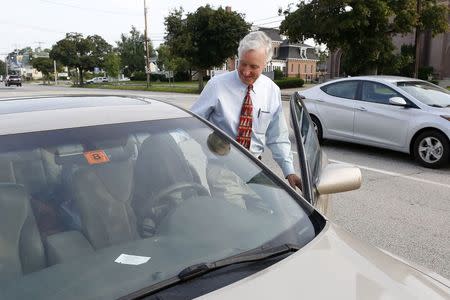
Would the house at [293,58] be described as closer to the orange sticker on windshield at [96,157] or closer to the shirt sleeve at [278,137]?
the shirt sleeve at [278,137]

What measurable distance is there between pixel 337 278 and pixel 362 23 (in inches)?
904

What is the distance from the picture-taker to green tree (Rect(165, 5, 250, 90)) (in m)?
33.4

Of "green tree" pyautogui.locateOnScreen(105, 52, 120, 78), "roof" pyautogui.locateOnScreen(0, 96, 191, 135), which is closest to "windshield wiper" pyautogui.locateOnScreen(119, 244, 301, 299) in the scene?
"roof" pyautogui.locateOnScreen(0, 96, 191, 135)

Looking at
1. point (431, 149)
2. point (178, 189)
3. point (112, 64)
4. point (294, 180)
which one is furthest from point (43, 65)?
point (178, 189)

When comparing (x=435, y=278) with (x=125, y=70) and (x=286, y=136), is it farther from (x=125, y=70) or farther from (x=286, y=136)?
(x=125, y=70)

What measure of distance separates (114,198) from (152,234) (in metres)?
0.23

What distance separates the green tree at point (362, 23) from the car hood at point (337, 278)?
71.6 ft

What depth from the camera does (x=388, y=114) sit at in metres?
7.86

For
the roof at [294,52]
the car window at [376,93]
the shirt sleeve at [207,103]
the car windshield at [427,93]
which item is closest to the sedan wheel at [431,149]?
the car windshield at [427,93]

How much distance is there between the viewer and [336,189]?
7.68 feet

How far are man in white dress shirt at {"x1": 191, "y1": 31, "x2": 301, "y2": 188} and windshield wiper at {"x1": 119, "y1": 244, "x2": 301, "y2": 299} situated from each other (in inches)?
50.0

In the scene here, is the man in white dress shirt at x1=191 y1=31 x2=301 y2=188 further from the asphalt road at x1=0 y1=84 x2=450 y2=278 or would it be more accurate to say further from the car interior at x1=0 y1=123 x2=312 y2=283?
the car interior at x1=0 y1=123 x2=312 y2=283

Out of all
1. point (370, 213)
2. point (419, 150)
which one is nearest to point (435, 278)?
point (370, 213)

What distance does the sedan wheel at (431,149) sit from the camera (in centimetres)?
717
